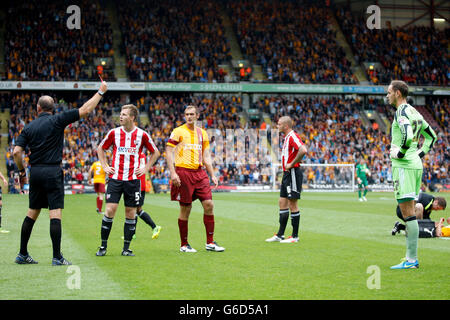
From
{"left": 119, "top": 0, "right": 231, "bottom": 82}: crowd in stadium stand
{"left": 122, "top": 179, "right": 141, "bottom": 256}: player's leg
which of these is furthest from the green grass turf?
{"left": 119, "top": 0, "right": 231, "bottom": 82}: crowd in stadium stand

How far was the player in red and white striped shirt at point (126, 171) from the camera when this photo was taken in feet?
29.9

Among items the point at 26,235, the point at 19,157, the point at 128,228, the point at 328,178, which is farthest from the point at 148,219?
the point at 328,178

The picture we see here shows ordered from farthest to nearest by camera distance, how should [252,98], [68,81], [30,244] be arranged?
[252,98] < [68,81] < [30,244]

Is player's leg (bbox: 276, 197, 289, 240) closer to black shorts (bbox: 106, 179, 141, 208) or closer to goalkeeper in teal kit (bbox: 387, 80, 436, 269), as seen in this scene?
black shorts (bbox: 106, 179, 141, 208)

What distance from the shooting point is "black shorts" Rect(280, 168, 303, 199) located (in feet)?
36.6

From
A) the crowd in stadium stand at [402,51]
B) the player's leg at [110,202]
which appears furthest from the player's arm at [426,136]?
the crowd in stadium stand at [402,51]

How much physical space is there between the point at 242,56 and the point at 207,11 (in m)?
5.69

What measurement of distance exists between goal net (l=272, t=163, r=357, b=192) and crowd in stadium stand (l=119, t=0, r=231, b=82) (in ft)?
37.1

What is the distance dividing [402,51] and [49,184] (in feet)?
163

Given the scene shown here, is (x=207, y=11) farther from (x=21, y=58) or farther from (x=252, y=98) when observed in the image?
(x=21, y=58)

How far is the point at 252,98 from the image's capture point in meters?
49.0

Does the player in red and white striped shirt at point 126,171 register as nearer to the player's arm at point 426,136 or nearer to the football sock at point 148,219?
the football sock at point 148,219

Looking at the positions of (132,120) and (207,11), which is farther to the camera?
(207,11)
